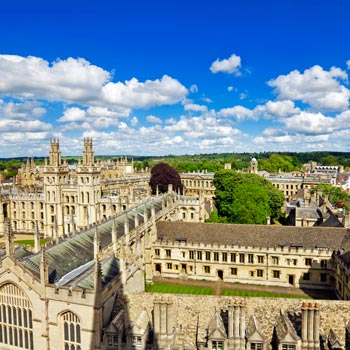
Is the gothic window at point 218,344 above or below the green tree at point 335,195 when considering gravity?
below

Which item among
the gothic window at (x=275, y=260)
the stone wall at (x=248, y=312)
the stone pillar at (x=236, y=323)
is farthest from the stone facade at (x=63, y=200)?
the stone pillar at (x=236, y=323)

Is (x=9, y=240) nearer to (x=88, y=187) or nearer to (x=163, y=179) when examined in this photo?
(x=88, y=187)

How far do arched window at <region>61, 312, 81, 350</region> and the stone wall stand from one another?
3698 millimetres

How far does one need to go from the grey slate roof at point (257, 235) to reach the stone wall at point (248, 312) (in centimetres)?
2193

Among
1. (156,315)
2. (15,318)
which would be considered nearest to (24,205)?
(15,318)

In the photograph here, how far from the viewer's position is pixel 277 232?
4384 centimetres

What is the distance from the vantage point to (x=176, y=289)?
4044 centimetres

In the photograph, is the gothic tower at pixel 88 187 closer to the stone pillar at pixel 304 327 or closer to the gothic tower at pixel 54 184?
the gothic tower at pixel 54 184

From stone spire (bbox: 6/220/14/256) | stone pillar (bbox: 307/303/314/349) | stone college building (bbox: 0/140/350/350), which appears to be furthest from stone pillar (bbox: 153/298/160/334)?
stone spire (bbox: 6/220/14/256)

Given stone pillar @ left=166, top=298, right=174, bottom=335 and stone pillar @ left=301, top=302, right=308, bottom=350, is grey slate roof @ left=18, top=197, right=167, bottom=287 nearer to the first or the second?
stone pillar @ left=166, top=298, right=174, bottom=335

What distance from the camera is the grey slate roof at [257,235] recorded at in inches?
1645

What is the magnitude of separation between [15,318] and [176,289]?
69.1ft

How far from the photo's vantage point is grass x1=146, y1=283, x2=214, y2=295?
3972 cm

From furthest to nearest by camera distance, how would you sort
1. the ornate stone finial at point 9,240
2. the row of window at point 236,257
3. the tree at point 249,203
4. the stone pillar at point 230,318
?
the tree at point 249,203, the row of window at point 236,257, the ornate stone finial at point 9,240, the stone pillar at point 230,318
